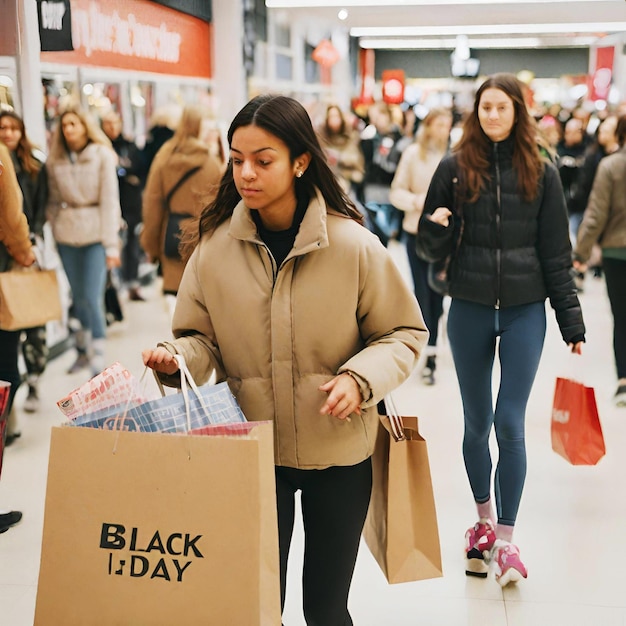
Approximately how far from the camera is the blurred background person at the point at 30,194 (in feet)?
13.6

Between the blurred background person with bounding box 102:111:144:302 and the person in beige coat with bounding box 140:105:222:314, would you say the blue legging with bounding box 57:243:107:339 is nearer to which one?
the person in beige coat with bounding box 140:105:222:314

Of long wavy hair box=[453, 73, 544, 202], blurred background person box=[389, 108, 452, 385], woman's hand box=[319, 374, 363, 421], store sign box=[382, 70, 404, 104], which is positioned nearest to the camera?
woman's hand box=[319, 374, 363, 421]

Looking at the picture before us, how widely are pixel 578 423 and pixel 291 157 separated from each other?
5.72ft

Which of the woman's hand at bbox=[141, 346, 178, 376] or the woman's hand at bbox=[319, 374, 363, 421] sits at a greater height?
the woman's hand at bbox=[141, 346, 178, 376]

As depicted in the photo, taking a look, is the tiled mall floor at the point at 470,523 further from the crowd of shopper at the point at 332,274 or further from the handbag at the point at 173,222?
the handbag at the point at 173,222

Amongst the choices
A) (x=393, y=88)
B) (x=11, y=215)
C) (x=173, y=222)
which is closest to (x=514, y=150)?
(x=11, y=215)

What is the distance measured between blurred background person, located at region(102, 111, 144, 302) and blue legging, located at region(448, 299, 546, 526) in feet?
15.9

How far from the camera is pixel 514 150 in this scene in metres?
2.90

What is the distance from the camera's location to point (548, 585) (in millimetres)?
3037

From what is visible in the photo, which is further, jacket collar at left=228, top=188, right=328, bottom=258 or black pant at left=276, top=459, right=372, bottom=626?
black pant at left=276, top=459, right=372, bottom=626

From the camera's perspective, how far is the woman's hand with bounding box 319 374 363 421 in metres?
1.78

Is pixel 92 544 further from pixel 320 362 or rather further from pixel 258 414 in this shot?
pixel 320 362

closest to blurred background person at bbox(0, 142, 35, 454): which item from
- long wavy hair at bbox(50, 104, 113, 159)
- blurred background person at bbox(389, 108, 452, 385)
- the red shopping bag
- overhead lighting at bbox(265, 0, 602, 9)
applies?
long wavy hair at bbox(50, 104, 113, 159)

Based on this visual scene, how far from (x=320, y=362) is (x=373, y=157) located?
6.73 meters
